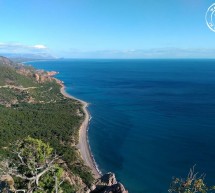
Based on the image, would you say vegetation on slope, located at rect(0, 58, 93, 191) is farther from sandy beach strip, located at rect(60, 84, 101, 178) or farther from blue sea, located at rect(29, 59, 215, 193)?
blue sea, located at rect(29, 59, 215, 193)

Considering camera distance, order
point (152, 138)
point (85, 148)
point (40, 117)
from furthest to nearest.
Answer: point (40, 117) < point (152, 138) < point (85, 148)

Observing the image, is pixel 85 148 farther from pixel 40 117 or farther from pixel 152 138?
pixel 40 117

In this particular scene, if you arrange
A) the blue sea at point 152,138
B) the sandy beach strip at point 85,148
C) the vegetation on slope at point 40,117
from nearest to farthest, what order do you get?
the blue sea at point 152,138
the sandy beach strip at point 85,148
the vegetation on slope at point 40,117

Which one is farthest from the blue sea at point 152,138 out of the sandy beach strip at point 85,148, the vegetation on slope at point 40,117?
the vegetation on slope at point 40,117

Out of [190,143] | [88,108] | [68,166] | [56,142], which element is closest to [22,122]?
[56,142]

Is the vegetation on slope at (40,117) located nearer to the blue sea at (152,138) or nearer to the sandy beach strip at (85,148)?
the sandy beach strip at (85,148)

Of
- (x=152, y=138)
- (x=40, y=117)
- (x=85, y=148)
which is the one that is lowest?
(x=85, y=148)

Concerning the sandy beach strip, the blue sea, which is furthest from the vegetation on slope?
the blue sea

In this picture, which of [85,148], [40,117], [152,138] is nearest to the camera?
[85,148]

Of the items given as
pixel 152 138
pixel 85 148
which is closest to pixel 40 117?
pixel 85 148

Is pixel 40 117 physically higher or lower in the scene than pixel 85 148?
higher

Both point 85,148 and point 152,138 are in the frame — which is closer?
point 85,148
